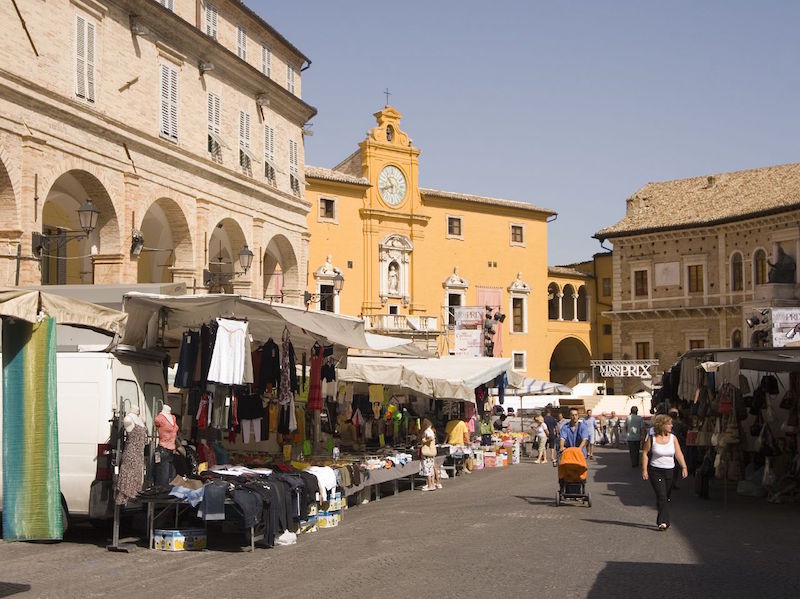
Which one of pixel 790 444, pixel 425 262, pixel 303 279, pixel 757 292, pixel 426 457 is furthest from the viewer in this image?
pixel 425 262

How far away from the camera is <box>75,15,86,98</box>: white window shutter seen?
20750mm

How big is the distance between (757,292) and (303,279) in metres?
23.3

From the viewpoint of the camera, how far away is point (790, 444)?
16.9 meters

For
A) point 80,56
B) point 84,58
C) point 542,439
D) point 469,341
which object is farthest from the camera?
point 469,341

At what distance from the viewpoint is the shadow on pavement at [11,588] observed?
897cm

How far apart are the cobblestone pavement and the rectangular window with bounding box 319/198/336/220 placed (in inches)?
1310

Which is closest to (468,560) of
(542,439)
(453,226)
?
(542,439)

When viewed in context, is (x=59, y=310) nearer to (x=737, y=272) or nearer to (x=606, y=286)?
(x=737, y=272)

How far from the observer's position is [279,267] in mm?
31703

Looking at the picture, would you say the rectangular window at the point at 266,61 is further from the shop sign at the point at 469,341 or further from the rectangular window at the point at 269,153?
the shop sign at the point at 469,341

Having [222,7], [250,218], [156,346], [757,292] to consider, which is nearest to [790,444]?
[156,346]

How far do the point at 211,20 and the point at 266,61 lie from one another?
130 inches

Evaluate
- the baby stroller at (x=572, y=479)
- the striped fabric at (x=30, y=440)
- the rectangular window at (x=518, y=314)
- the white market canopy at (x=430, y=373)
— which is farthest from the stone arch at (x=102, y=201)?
the rectangular window at (x=518, y=314)

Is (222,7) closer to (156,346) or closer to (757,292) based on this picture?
(156,346)
